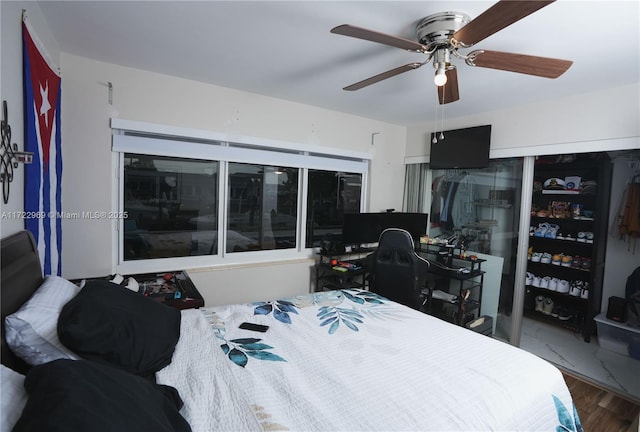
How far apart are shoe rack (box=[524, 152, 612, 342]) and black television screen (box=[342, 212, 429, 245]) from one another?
4.53 feet

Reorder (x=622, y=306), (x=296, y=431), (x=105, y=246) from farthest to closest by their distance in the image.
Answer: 1. (x=622, y=306)
2. (x=105, y=246)
3. (x=296, y=431)

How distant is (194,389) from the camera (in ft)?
4.00

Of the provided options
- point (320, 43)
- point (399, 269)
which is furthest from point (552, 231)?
point (320, 43)

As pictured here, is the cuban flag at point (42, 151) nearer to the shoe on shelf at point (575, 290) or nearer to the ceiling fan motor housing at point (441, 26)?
the ceiling fan motor housing at point (441, 26)

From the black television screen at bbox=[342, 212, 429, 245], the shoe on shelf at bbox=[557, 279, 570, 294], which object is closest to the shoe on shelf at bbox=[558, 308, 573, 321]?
the shoe on shelf at bbox=[557, 279, 570, 294]

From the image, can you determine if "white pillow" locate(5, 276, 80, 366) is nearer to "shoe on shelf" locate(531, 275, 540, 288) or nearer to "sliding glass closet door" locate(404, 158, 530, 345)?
"sliding glass closet door" locate(404, 158, 530, 345)

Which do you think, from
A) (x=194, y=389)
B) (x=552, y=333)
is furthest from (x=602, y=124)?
(x=194, y=389)

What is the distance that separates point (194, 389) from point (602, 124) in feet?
11.6

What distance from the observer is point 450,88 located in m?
Result: 2.18

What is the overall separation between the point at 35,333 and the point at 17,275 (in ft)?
0.96

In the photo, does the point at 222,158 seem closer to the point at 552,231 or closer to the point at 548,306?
the point at 552,231

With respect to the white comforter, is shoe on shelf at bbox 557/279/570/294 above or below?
below

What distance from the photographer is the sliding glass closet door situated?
3396 millimetres

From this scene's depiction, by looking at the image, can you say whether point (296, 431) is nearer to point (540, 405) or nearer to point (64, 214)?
point (540, 405)
